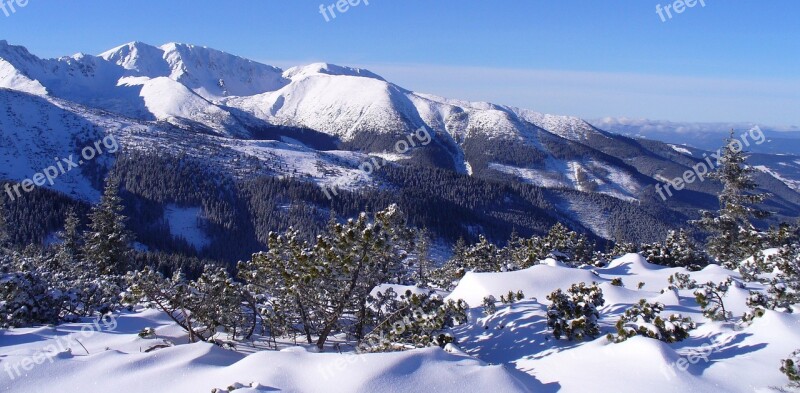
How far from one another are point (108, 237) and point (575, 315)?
3901 cm

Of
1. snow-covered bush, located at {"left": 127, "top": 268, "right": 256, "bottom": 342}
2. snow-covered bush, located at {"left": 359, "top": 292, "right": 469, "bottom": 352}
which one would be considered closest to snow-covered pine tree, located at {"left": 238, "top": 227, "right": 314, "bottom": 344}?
snow-covered bush, located at {"left": 127, "top": 268, "right": 256, "bottom": 342}

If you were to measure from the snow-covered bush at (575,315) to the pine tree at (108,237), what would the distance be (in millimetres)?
37217

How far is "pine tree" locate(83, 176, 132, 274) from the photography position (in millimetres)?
40875

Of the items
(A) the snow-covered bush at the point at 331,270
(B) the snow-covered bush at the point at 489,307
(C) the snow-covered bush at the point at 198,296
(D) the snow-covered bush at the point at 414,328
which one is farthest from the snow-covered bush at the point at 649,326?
(C) the snow-covered bush at the point at 198,296

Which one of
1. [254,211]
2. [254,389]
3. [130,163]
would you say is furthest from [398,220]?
[130,163]

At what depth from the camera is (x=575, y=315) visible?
14.5m

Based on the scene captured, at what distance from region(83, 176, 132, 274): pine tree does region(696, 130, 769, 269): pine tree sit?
43324 mm

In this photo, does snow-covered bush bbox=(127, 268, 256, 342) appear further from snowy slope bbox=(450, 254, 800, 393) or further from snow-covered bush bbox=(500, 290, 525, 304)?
snow-covered bush bbox=(500, 290, 525, 304)

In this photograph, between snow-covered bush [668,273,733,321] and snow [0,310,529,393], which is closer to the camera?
snow [0,310,529,393]

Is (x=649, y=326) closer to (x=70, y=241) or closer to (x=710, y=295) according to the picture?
(x=710, y=295)

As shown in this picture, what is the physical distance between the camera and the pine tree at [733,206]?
31406mm

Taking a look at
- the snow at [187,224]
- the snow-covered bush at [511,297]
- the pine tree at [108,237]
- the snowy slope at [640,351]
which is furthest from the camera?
the snow at [187,224]

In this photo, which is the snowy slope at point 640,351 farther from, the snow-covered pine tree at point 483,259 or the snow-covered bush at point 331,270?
the snow-covered pine tree at point 483,259

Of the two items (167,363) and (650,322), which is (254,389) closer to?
(167,363)
